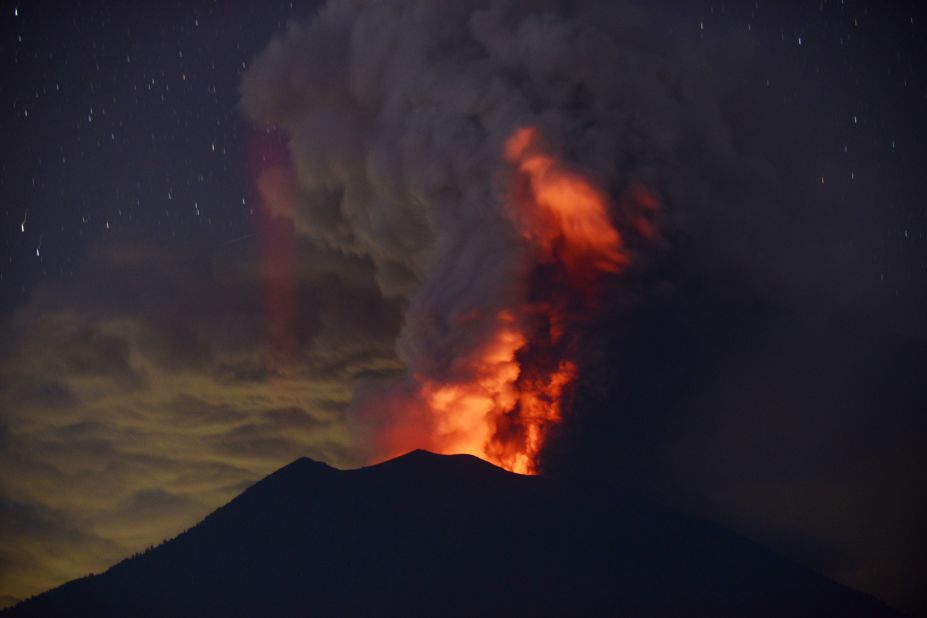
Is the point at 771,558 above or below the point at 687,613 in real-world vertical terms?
above

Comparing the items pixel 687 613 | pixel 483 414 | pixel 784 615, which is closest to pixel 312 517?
pixel 483 414

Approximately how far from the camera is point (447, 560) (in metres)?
47.9

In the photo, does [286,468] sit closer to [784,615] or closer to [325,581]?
[325,581]

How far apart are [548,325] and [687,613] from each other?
46.6 feet

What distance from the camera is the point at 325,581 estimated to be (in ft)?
156

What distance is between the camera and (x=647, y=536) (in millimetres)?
50219

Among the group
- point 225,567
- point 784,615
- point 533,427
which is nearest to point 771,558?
point 784,615

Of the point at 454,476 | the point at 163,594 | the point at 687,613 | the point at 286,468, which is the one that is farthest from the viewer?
the point at 286,468

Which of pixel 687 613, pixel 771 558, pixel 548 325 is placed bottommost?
pixel 687 613

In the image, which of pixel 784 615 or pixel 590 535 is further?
pixel 590 535

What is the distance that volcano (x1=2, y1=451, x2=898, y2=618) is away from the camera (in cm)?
4603

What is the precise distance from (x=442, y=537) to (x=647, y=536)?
8460 mm

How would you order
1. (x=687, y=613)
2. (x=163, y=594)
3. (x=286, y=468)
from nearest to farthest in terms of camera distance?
(x=687, y=613) < (x=163, y=594) < (x=286, y=468)

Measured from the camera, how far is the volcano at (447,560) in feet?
151
